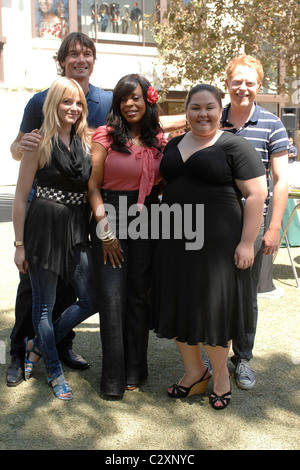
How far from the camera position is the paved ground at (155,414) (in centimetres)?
288

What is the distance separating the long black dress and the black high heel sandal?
1.55 ft

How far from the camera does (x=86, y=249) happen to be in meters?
3.43

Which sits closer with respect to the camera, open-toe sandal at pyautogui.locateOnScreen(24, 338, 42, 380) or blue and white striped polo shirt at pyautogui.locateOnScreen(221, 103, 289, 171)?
blue and white striped polo shirt at pyautogui.locateOnScreen(221, 103, 289, 171)

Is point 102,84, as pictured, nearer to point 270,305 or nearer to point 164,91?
point 164,91

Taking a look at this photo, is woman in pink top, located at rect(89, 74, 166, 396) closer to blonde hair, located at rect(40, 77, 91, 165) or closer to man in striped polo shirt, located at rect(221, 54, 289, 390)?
blonde hair, located at rect(40, 77, 91, 165)

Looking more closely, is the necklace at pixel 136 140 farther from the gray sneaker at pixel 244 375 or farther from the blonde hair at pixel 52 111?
the gray sneaker at pixel 244 375

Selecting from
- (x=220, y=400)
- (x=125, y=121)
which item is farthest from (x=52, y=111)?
(x=220, y=400)

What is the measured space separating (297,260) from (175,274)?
476 centimetres

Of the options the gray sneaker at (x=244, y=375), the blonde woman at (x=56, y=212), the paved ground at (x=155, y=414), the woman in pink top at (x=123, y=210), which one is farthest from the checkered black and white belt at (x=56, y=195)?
the gray sneaker at (x=244, y=375)

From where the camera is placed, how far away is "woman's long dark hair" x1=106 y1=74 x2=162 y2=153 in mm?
3207

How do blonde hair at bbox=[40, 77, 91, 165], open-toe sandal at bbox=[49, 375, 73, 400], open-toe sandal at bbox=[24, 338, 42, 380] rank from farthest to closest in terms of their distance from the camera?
1. open-toe sandal at bbox=[24, 338, 42, 380]
2. open-toe sandal at bbox=[49, 375, 73, 400]
3. blonde hair at bbox=[40, 77, 91, 165]

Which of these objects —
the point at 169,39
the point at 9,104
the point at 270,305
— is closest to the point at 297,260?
the point at 270,305

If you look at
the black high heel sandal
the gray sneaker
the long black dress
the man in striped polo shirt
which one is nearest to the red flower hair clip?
the long black dress

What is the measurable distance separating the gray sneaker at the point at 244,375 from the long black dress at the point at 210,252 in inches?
23.6
